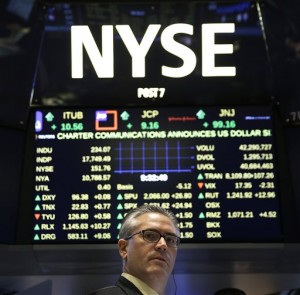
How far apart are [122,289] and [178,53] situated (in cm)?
201

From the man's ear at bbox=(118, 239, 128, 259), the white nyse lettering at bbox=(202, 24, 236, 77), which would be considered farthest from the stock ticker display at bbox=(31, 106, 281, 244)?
the man's ear at bbox=(118, 239, 128, 259)

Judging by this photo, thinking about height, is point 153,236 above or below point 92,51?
below

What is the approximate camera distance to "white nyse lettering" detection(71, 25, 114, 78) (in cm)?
351

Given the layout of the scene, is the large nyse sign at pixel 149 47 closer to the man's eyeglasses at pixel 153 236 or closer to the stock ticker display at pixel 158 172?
the stock ticker display at pixel 158 172

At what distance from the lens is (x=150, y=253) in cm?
174

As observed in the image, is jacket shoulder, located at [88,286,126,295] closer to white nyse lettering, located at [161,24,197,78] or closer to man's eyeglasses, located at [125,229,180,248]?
man's eyeglasses, located at [125,229,180,248]

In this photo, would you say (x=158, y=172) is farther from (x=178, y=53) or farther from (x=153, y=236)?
(x=153, y=236)

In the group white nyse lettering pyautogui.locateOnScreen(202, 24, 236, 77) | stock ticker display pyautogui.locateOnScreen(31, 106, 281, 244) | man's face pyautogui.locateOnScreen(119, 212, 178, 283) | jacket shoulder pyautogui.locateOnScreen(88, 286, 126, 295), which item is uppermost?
white nyse lettering pyautogui.locateOnScreen(202, 24, 236, 77)

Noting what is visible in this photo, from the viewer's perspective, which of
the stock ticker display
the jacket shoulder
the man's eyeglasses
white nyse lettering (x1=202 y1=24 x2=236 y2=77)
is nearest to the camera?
the jacket shoulder

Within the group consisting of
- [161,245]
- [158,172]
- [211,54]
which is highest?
[211,54]

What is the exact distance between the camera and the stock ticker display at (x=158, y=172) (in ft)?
10.9

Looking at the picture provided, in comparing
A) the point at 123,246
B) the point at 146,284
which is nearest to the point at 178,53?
the point at 123,246

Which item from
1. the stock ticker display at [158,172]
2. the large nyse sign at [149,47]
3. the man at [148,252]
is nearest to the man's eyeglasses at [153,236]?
the man at [148,252]

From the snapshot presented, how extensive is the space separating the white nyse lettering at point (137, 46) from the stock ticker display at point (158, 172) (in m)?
0.21
